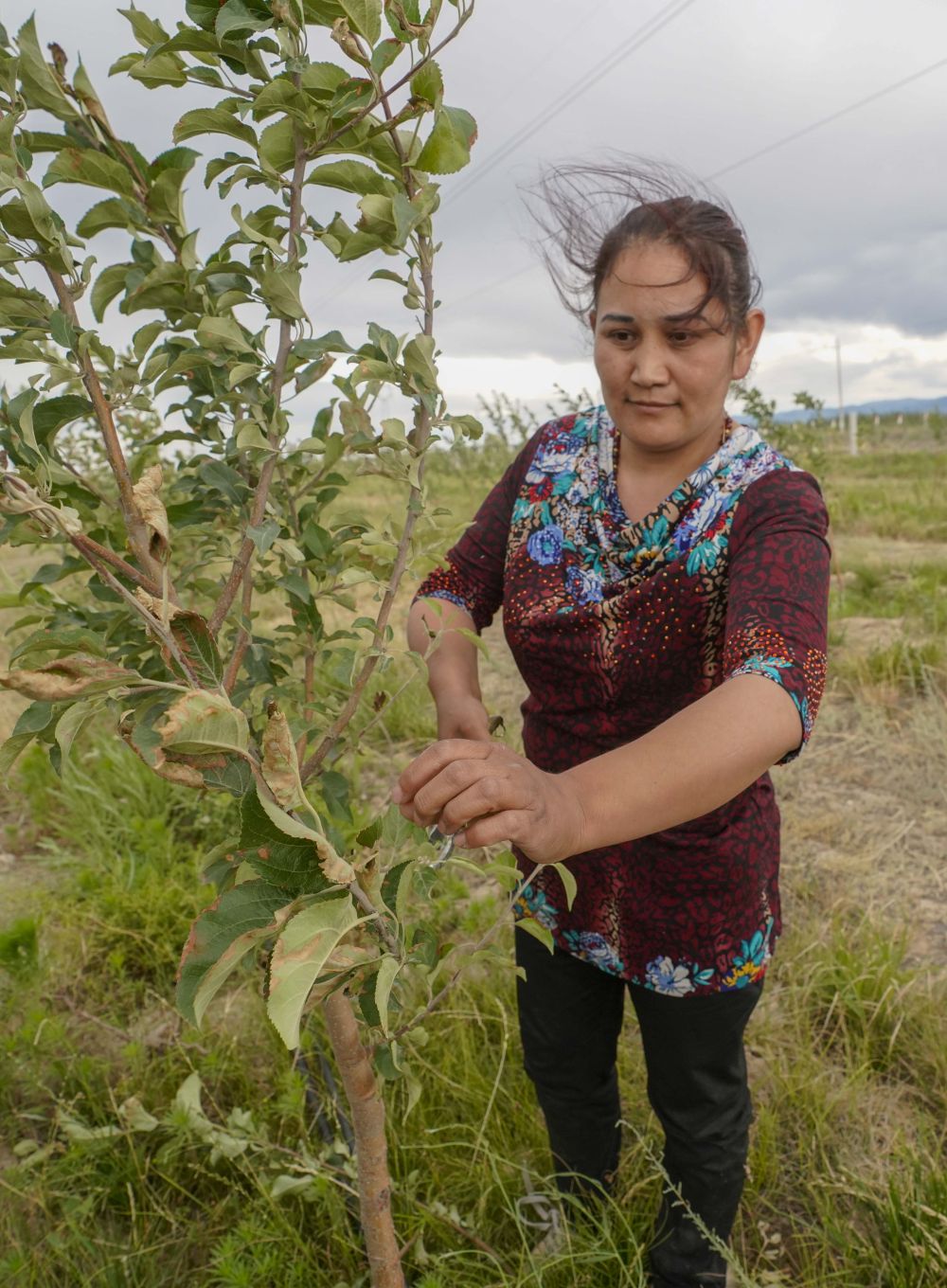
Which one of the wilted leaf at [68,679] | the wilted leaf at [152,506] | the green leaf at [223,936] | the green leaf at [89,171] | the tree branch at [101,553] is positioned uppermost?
the green leaf at [89,171]

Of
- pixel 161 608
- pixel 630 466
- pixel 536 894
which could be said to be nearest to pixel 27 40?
pixel 161 608

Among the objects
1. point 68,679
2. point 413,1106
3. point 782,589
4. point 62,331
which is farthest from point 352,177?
point 413,1106

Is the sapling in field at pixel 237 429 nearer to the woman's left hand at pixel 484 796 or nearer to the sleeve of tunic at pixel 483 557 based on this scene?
the woman's left hand at pixel 484 796

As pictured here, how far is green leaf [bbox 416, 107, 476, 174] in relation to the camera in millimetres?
782

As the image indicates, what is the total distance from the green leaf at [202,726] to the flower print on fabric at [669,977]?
0.98 m

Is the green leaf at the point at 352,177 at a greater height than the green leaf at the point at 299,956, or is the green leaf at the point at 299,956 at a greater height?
the green leaf at the point at 352,177

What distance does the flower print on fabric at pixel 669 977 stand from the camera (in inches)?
55.9

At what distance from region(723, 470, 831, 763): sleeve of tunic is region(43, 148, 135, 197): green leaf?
2.53 ft

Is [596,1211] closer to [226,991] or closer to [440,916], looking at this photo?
[440,916]

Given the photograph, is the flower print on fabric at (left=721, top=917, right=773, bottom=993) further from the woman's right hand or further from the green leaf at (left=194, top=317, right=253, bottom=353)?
the green leaf at (left=194, top=317, right=253, bottom=353)

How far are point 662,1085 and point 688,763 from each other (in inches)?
34.8

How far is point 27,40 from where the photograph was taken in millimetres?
755

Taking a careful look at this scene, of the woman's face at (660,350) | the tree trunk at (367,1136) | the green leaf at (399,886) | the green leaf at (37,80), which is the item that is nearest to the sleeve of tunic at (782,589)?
the woman's face at (660,350)

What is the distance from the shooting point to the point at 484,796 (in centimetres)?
73
